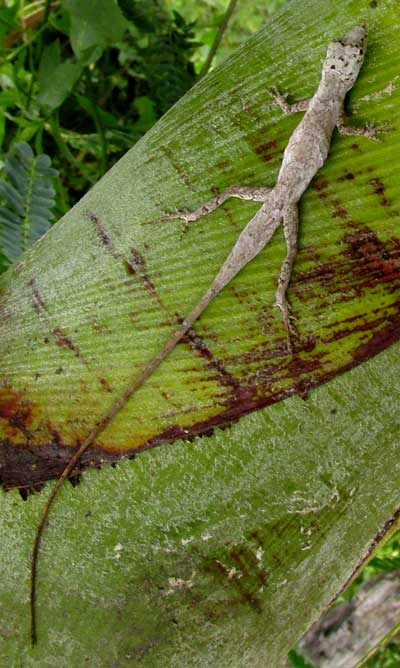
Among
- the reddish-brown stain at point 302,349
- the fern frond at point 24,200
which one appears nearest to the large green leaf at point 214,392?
the reddish-brown stain at point 302,349

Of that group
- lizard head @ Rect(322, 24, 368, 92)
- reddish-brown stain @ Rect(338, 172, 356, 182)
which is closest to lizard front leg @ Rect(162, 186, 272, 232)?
reddish-brown stain @ Rect(338, 172, 356, 182)

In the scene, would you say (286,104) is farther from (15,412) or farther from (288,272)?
(15,412)

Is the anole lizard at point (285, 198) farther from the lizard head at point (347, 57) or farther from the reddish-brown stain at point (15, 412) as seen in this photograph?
the reddish-brown stain at point (15, 412)

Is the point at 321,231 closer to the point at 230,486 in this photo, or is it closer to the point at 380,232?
the point at 380,232

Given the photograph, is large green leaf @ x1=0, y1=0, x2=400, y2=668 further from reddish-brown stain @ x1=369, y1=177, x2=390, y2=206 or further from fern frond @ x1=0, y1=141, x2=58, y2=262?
fern frond @ x1=0, y1=141, x2=58, y2=262

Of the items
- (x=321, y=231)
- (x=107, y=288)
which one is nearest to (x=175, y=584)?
(x=107, y=288)
